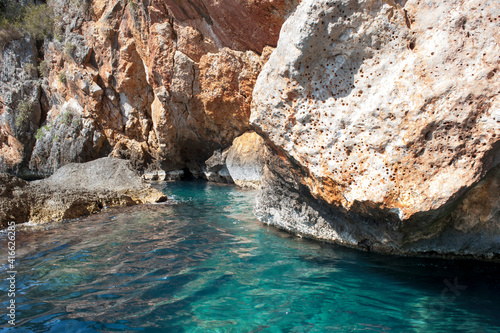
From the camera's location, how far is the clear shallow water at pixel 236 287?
9.60ft

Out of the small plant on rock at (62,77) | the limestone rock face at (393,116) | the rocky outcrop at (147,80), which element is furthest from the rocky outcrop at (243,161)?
the small plant on rock at (62,77)

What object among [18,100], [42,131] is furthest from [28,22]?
[42,131]

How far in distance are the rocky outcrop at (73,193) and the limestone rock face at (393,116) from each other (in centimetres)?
552

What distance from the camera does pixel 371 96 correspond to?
394 centimetres

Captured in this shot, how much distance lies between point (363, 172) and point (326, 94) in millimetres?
1189

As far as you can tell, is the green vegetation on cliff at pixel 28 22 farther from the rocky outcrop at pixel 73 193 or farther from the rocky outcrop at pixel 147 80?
the rocky outcrop at pixel 73 193

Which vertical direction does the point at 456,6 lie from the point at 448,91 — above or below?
above

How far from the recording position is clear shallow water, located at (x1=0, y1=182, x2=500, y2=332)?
2926mm

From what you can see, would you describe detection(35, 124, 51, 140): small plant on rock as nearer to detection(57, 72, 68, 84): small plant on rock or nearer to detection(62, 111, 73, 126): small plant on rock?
detection(62, 111, 73, 126): small plant on rock

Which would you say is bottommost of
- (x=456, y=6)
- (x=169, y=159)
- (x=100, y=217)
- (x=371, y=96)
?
(x=100, y=217)

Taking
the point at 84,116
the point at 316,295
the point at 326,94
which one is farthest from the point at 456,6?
the point at 84,116

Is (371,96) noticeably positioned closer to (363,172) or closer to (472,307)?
(363,172)

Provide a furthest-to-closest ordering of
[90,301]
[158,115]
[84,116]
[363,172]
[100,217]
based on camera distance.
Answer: [84,116] → [158,115] → [100,217] → [363,172] → [90,301]

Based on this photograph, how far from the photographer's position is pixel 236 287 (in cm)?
366
